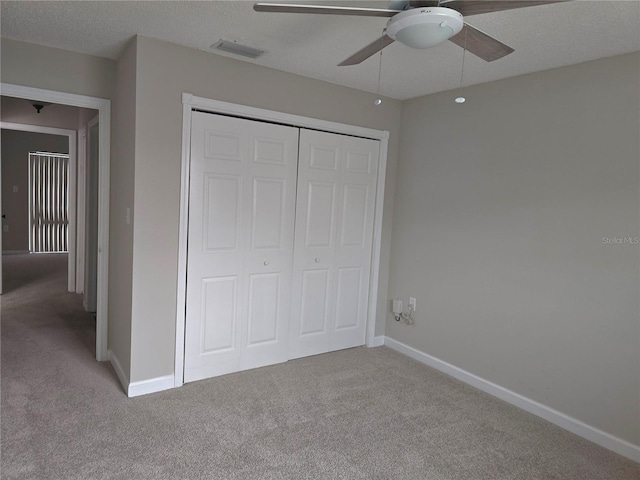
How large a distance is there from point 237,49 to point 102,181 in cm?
146

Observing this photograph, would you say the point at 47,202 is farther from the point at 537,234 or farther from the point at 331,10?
the point at 537,234

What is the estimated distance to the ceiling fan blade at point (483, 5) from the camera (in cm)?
145

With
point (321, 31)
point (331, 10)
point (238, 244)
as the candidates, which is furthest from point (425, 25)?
point (238, 244)

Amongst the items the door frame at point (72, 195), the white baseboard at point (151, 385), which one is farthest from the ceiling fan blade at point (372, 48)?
the door frame at point (72, 195)

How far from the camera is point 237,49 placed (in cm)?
281

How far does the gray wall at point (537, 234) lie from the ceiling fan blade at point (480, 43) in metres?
1.18

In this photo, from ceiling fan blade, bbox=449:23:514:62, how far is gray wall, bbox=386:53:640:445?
46.4 inches

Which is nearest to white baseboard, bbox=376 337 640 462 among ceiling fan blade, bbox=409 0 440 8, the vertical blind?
ceiling fan blade, bbox=409 0 440 8

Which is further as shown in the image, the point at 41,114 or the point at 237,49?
the point at 41,114

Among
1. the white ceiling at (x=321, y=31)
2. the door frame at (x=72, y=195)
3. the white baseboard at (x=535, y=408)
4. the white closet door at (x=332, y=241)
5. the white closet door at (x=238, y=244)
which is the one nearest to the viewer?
the white ceiling at (x=321, y=31)

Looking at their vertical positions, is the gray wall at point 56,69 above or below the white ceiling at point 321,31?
below

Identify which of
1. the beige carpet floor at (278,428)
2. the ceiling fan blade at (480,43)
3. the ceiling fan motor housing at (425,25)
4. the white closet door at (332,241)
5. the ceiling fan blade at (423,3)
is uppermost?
the ceiling fan blade at (423,3)

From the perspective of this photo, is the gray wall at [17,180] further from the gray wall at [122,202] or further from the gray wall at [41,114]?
the gray wall at [122,202]

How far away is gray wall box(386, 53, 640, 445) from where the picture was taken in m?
2.54
